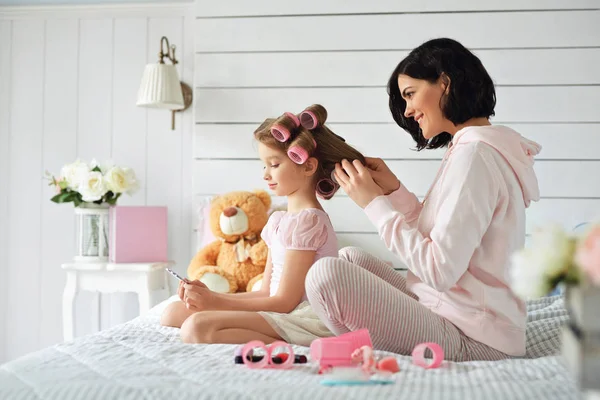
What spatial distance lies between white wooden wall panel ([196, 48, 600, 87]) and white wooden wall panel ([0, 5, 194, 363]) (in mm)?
305

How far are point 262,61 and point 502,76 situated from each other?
980mm

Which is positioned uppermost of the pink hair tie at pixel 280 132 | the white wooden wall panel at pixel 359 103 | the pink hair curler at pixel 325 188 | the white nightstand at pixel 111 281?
the white wooden wall panel at pixel 359 103

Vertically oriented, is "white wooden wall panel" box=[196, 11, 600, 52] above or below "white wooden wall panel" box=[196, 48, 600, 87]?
above

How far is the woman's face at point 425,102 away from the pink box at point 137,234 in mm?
1422

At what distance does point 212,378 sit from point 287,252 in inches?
24.9

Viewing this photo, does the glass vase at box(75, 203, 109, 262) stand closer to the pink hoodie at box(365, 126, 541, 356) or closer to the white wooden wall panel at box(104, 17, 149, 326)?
the white wooden wall panel at box(104, 17, 149, 326)

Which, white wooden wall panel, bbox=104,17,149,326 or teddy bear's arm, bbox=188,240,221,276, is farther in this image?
white wooden wall panel, bbox=104,17,149,326

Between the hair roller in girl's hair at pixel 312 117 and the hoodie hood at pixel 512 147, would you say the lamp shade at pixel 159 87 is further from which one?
the hoodie hood at pixel 512 147

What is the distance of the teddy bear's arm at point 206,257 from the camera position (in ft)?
8.39

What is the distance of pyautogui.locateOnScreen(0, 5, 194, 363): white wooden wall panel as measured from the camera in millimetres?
3141

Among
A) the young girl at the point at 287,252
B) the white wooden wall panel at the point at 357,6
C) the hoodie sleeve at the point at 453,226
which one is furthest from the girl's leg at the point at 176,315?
the white wooden wall panel at the point at 357,6

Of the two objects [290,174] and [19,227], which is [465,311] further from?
[19,227]

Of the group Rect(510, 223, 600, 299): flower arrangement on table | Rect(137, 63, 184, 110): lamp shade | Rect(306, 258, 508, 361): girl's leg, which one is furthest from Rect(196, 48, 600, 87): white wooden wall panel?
Rect(510, 223, 600, 299): flower arrangement on table

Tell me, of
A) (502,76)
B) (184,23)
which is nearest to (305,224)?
(502,76)
